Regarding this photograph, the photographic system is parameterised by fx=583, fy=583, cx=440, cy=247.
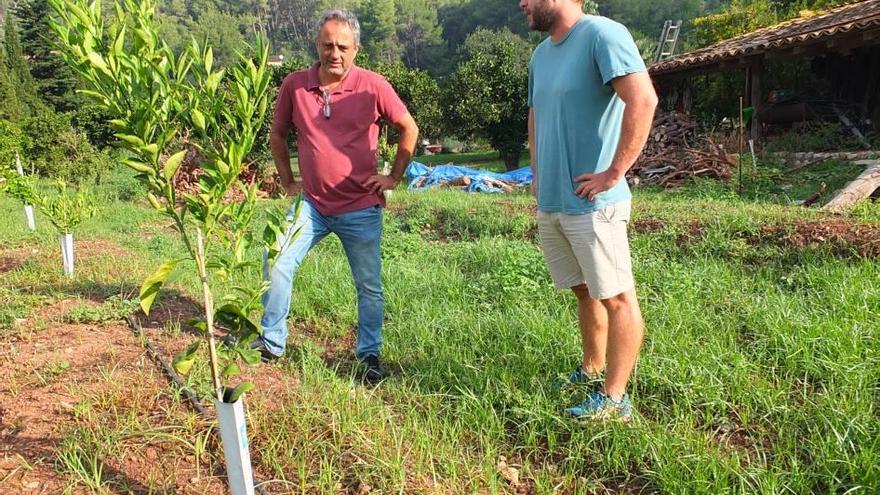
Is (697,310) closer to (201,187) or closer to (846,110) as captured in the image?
(201,187)

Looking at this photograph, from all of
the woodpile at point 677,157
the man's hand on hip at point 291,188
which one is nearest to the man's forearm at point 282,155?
the man's hand on hip at point 291,188

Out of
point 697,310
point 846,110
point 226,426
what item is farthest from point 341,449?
point 846,110

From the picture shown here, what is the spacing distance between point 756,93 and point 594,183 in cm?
1199

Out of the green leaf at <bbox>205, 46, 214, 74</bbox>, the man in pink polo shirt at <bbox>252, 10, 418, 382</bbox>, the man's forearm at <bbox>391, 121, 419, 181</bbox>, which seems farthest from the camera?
the man's forearm at <bbox>391, 121, 419, 181</bbox>

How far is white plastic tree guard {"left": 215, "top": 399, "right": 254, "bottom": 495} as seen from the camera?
65.6 inches

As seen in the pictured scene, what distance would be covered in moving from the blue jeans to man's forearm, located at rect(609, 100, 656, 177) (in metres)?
1.43

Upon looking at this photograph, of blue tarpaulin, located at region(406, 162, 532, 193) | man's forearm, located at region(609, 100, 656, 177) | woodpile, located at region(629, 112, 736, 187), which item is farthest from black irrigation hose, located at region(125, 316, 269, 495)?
blue tarpaulin, located at region(406, 162, 532, 193)

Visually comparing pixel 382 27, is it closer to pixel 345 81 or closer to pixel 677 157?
pixel 677 157

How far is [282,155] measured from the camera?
3354mm

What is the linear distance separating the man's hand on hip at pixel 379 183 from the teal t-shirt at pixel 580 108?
3.23 ft

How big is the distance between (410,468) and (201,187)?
4.24ft

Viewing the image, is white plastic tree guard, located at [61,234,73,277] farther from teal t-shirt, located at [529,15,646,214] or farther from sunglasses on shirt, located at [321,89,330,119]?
teal t-shirt, located at [529,15,646,214]

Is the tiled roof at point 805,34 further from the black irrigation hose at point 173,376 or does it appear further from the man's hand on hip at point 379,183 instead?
the black irrigation hose at point 173,376

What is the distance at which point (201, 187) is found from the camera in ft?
5.74
